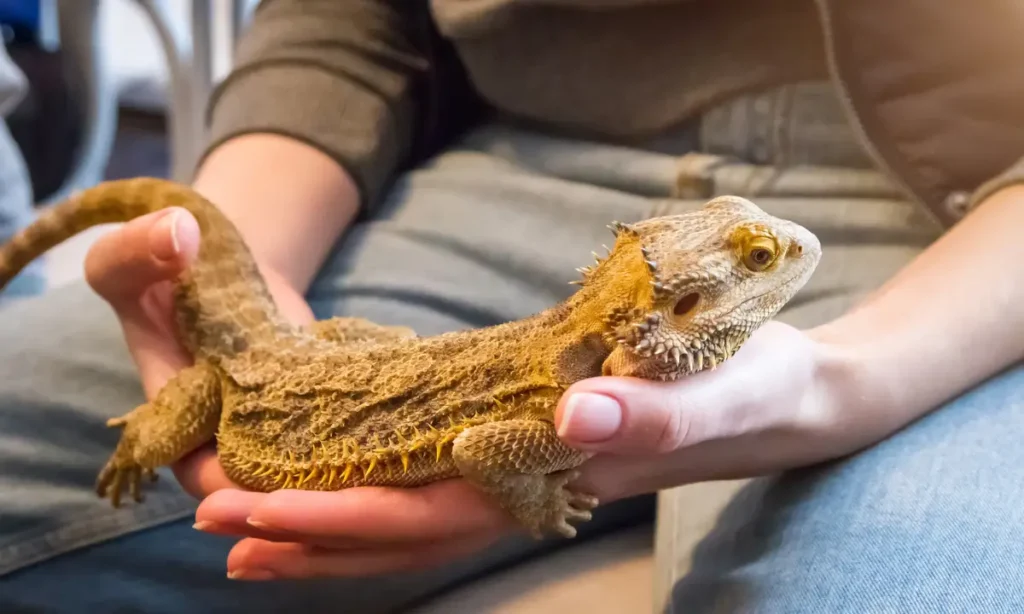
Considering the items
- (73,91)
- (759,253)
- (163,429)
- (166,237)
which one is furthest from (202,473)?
(73,91)

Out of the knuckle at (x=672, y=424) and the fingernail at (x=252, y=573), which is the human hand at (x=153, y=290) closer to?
the fingernail at (x=252, y=573)

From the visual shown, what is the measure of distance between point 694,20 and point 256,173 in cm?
98

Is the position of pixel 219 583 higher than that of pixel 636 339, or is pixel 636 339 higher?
pixel 636 339

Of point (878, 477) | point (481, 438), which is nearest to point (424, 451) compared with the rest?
point (481, 438)

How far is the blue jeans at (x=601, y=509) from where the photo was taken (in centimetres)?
112

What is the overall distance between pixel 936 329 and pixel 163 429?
1.29 meters

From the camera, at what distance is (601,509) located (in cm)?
160

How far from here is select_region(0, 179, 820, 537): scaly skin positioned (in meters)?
1.13

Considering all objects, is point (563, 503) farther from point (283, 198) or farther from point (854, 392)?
point (283, 198)

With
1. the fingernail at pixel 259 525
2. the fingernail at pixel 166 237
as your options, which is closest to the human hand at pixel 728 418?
the fingernail at pixel 259 525

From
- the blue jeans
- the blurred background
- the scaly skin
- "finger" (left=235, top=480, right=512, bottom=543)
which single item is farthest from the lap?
the blurred background

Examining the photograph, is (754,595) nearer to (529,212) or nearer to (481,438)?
(481,438)

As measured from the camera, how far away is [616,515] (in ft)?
5.32

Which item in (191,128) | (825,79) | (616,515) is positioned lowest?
(191,128)
